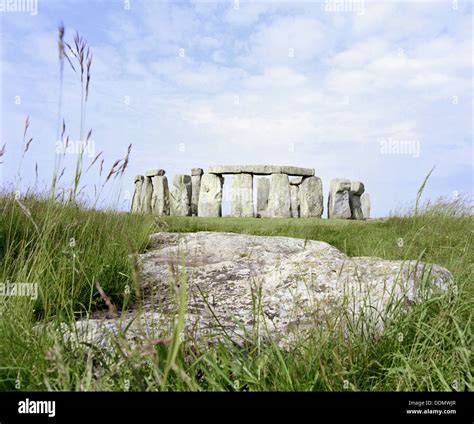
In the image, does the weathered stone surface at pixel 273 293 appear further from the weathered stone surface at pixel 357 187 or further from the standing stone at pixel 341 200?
the weathered stone surface at pixel 357 187

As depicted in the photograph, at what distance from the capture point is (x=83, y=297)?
120 inches

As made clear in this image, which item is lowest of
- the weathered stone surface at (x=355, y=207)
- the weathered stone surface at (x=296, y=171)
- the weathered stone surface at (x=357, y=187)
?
the weathered stone surface at (x=355, y=207)

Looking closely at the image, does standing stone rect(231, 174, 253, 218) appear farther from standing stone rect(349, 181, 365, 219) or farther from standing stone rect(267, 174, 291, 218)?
standing stone rect(349, 181, 365, 219)

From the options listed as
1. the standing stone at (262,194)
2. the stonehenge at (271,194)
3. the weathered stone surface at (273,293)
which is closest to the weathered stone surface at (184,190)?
the stonehenge at (271,194)

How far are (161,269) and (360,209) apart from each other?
47.6ft

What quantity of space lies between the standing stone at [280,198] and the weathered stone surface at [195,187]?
3.29 meters

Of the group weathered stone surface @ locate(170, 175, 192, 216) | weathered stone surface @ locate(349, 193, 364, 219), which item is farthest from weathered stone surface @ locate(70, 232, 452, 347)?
weathered stone surface @ locate(349, 193, 364, 219)

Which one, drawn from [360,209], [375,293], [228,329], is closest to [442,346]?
[375,293]

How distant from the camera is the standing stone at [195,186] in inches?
689

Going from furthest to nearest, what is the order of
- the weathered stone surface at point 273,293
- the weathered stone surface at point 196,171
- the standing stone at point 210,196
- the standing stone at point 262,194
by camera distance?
1. the weathered stone surface at point 196,171
2. the standing stone at point 262,194
3. the standing stone at point 210,196
4. the weathered stone surface at point 273,293

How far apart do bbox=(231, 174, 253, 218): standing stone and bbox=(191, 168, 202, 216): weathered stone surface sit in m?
2.33

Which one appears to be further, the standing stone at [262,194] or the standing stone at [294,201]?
the standing stone at [262,194]

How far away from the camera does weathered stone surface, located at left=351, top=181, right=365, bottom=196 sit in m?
16.8

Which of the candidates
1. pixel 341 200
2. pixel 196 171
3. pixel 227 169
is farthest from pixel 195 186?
pixel 341 200
